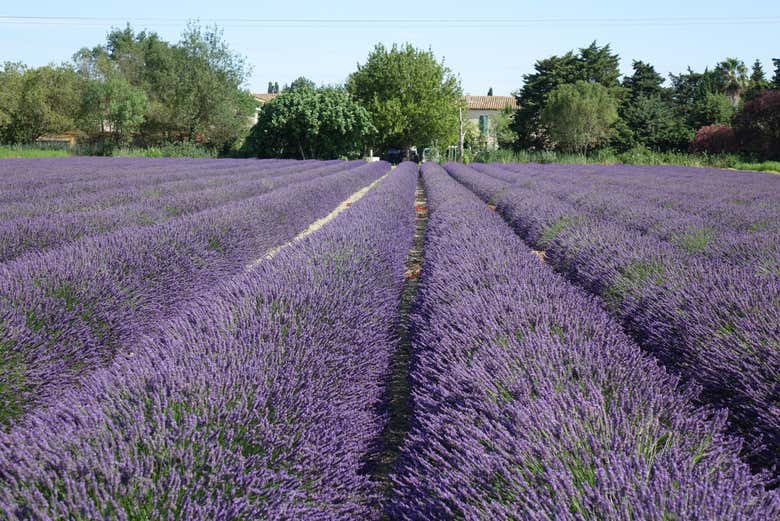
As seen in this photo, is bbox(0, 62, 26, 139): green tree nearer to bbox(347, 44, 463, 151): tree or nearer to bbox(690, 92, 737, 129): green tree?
bbox(347, 44, 463, 151): tree

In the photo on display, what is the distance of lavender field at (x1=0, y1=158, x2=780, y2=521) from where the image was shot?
1.37 metres

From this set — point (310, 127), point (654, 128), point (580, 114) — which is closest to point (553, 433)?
point (310, 127)

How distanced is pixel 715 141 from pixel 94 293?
37492 millimetres

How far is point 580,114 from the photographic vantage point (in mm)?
34656

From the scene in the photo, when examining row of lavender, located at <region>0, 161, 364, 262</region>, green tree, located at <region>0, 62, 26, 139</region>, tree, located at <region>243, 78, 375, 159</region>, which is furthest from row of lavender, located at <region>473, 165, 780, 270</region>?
green tree, located at <region>0, 62, 26, 139</region>

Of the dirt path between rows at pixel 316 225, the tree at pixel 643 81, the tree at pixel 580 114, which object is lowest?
the dirt path between rows at pixel 316 225

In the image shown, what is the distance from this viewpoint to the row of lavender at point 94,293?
2.77 meters

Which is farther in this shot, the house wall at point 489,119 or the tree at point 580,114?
the house wall at point 489,119

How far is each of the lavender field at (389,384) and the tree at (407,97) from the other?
124ft

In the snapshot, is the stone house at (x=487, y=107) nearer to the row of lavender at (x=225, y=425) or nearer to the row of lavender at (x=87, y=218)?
the row of lavender at (x=87, y=218)

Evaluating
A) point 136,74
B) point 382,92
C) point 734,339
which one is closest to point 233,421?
point 734,339

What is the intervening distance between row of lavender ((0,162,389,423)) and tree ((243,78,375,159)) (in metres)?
28.3

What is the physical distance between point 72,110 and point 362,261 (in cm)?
4223

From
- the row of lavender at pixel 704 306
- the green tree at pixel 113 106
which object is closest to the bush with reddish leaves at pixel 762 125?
the row of lavender at pixel 704 306
